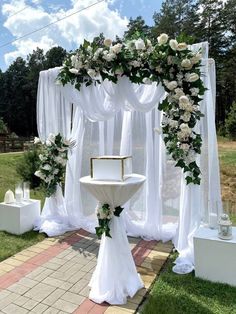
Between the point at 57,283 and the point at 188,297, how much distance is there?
1238mm

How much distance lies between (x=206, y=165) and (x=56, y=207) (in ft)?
7.90

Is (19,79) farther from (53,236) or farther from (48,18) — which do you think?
(53,236)

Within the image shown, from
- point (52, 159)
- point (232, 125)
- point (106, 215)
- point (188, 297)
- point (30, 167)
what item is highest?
point (232, 125)

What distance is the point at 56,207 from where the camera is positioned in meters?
4.39

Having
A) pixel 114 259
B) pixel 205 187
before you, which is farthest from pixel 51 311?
pixel 205 187

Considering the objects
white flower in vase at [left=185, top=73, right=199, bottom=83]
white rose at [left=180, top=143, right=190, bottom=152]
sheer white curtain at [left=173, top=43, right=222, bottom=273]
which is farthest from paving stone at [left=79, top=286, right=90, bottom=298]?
white flower in vase at [left=185, top=73, right=199, bottom=83]

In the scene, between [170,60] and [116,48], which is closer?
[170,60]

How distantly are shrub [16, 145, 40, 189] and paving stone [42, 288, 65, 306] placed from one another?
4.56 metres

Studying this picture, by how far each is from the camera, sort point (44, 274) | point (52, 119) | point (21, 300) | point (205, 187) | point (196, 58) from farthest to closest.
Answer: point (52, 119) → point (205, 187) → point (44, 274) → point (196, 58) → point (21, 300)

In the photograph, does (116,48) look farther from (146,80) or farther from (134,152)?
(134,152)

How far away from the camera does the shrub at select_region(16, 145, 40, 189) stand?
22.4 ft

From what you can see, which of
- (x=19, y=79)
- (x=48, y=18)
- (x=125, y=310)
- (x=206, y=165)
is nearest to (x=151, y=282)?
(x=125, y=310)

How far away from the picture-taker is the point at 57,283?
8.96 ft

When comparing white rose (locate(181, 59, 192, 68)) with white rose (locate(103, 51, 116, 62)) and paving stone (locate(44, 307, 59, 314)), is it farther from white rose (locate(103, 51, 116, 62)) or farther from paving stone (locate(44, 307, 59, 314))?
paving stone (locate(44, 307, 59, 314))
